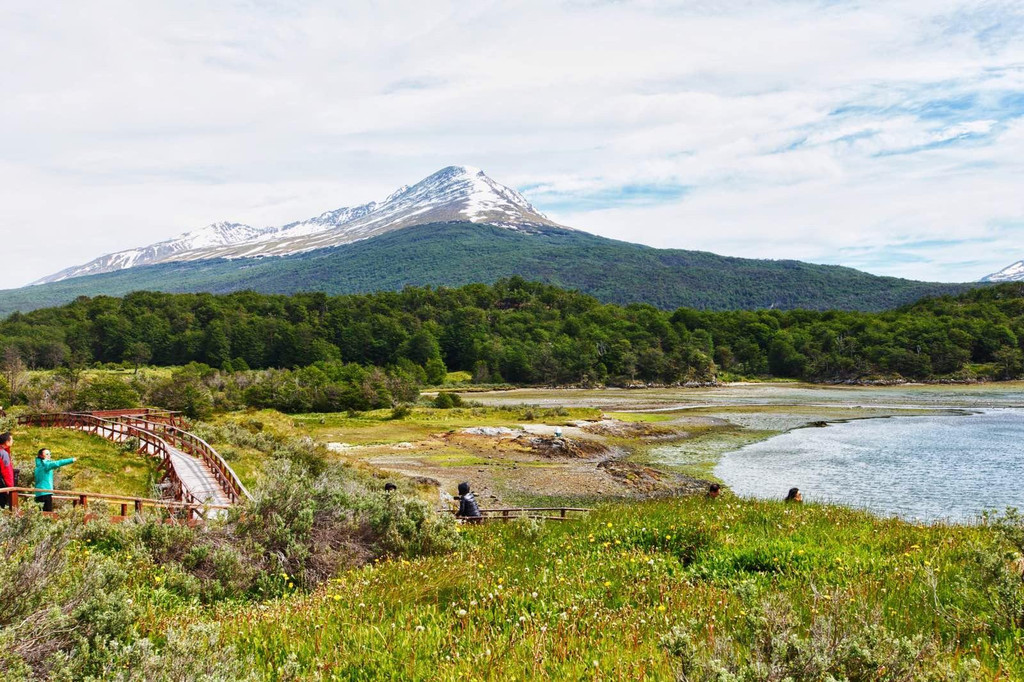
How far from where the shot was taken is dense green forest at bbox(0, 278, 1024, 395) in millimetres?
115250

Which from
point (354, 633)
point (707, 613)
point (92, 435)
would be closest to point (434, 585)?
point (354, 633)

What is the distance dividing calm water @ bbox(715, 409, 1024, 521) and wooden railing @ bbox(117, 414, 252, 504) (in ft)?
53.5

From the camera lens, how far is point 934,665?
4.16 metres

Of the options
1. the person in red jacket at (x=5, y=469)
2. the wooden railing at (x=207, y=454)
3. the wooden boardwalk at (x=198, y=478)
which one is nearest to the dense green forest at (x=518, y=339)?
the wooden railing at (x=207, y=454)

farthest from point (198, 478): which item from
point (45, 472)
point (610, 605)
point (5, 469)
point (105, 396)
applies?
point (105, 396)

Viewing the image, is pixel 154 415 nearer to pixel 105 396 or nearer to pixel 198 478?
pixel 105 396

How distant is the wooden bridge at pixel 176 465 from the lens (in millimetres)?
14594

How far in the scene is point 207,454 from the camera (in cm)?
2475

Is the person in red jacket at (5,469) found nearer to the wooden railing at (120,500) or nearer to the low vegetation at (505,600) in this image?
the wooden railing at (120,500)

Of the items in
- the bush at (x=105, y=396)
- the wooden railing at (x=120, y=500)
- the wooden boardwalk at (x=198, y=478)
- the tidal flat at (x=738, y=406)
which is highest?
the wooden railing at (x=120, y=500)

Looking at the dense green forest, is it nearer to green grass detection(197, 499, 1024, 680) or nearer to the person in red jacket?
the person in red jacket

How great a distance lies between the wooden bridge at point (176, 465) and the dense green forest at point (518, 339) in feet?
238

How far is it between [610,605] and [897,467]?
3615 centimetres

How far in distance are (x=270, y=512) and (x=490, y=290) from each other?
6758 inches
